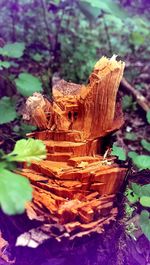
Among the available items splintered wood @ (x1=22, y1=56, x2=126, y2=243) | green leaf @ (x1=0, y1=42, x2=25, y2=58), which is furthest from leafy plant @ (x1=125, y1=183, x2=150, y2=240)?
green leaf @ (x1=0, y1=42, x2=25, y2=58)

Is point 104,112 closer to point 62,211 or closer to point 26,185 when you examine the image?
point 62,211

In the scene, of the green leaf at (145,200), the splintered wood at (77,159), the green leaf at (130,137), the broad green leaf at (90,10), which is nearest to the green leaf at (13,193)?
the splintered wood at (77,159)

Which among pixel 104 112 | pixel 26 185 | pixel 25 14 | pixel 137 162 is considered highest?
pixel 25 14

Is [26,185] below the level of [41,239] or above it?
above

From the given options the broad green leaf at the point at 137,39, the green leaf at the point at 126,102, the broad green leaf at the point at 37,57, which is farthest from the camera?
the broad green leaf at the point at 137,39

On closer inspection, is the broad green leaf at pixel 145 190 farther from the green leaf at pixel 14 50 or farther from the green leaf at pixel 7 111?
the green leaf at pixel 14 50

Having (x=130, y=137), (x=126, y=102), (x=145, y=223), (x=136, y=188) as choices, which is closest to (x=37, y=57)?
(x=126, y=102)

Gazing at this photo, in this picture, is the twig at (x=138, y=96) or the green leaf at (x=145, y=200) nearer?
the green leaf at (x=145, y=200)

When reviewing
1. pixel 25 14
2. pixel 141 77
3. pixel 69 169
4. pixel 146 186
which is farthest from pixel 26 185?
pixel 25 14

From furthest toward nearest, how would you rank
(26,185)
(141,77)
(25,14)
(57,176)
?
(25,14)
(141,77)
(57,176)
(26,185)
